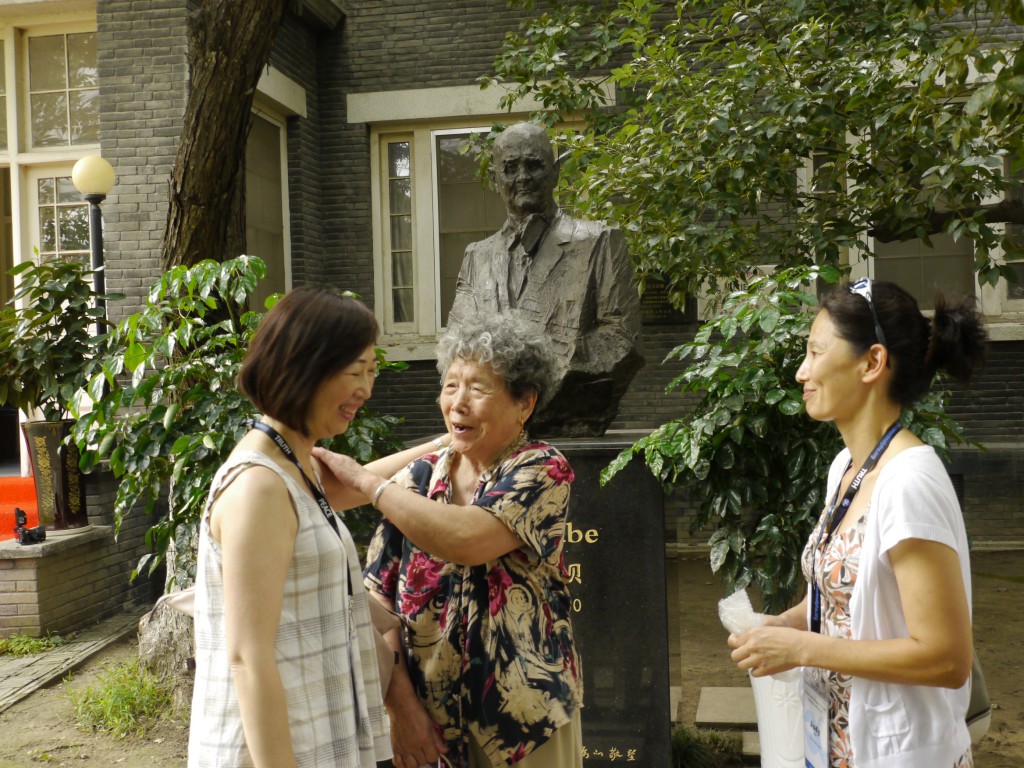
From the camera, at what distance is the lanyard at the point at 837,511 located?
195cm

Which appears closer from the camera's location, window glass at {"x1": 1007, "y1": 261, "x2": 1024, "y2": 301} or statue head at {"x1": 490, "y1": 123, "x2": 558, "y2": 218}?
statue head at {"x1": 490, "y1": 123, "x2": 558, "y2": 218}

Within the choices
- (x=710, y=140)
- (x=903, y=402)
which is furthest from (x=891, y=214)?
(x=903, y=402)

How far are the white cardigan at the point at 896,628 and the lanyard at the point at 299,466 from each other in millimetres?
931

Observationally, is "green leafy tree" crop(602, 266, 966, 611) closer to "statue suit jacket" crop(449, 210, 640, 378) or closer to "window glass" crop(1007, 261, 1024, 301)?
"statue suit jacket" crop(449, 210, 640, 378)

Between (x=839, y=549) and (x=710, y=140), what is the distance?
472 centimetres

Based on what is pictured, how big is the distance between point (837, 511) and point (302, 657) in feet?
3.34

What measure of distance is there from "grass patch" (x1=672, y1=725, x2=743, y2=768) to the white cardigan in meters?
2.68

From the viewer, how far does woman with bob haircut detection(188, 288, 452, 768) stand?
5.36 ft

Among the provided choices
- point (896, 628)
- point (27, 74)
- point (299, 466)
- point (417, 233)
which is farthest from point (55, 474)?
point (896, 628)

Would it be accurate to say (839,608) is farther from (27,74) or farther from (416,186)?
(416,186)

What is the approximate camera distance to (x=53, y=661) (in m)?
6.44

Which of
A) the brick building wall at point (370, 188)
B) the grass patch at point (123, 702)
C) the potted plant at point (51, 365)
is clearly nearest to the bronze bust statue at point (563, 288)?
the grass patch at point (123, 702)

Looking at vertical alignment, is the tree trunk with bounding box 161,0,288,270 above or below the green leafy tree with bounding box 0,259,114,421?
above

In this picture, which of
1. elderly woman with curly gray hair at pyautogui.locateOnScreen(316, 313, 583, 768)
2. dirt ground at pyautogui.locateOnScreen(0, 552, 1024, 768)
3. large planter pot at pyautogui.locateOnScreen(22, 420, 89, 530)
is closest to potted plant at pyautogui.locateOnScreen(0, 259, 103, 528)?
large planter pot at pyautogui.locateOnScreen(22, 420, 89, 530)
